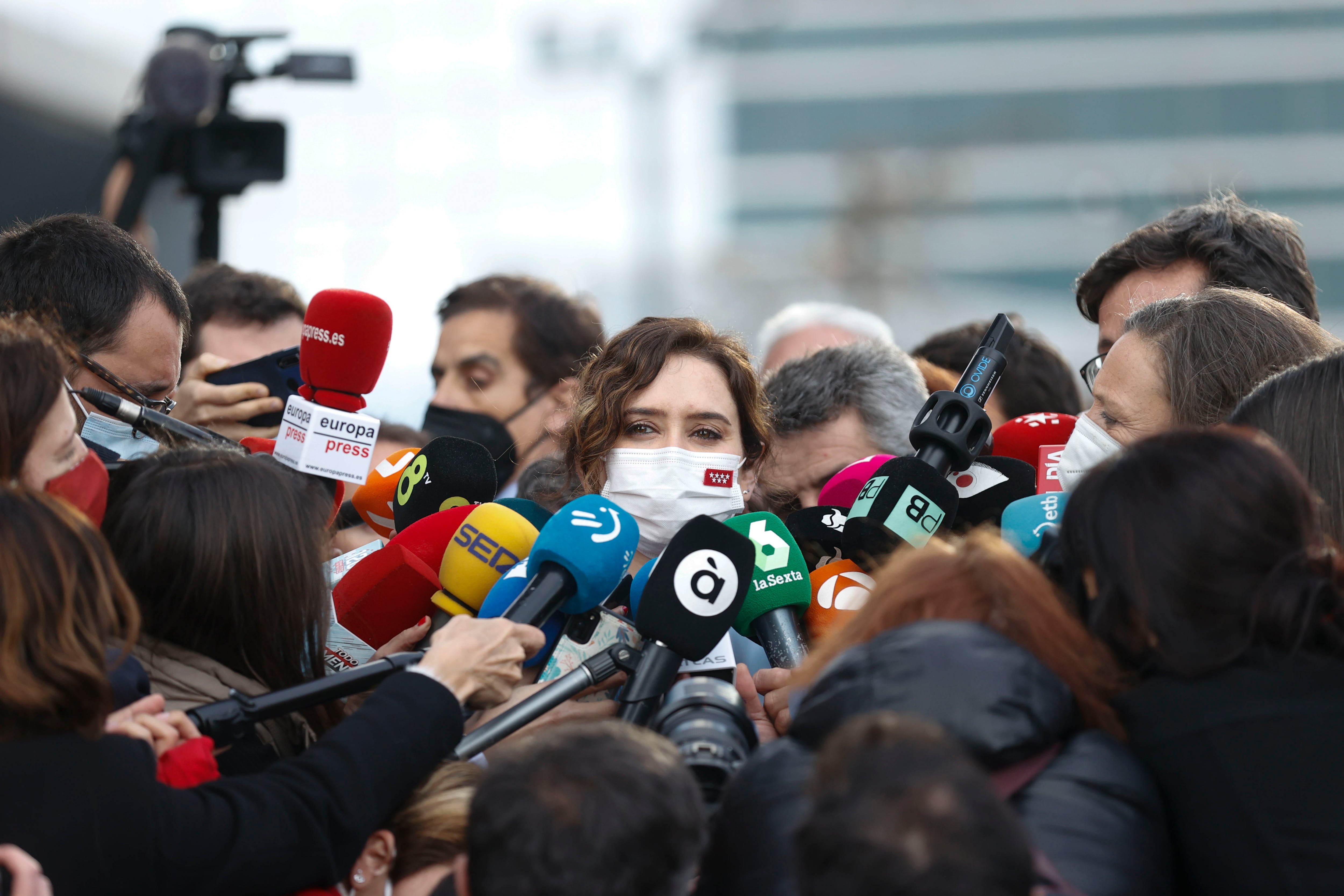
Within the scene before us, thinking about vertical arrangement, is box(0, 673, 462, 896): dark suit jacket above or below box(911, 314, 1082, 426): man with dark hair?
below

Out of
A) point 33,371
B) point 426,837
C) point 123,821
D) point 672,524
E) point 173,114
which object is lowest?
point 426,837

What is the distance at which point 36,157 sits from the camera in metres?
8.14

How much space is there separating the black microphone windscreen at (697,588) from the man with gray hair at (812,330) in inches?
96.5

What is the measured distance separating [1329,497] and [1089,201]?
239ft

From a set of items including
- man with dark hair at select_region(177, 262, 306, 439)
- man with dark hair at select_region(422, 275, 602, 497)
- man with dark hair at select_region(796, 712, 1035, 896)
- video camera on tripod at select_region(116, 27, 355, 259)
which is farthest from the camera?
video camera on tripod at select_region(116, 27, 355, 259)

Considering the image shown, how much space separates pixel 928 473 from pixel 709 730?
822 millimetres

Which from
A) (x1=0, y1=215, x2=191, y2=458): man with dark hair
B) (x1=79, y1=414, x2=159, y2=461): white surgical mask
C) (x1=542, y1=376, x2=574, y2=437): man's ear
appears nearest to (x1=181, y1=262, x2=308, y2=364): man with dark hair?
(x1=542, y1=376, x2=574, y2=437): man's ear

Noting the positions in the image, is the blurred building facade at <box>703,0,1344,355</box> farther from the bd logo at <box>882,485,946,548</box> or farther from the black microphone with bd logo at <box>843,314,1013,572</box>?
the bd logo at <box>882,485,946,548</box>

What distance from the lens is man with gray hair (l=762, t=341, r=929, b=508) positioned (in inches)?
135

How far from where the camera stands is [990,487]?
2855 millimetres

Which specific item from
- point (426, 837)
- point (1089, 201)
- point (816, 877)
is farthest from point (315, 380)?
point (1089, 201)

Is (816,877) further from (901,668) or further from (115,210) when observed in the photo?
(115,210)

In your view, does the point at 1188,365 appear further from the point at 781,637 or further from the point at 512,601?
the point at 512,601

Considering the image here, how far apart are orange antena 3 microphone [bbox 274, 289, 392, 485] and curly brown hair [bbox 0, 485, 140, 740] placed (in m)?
0.87
